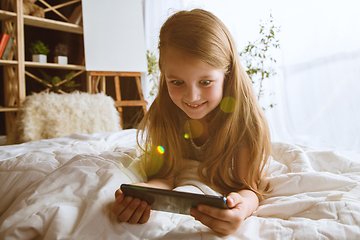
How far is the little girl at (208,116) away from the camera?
2.25 feet

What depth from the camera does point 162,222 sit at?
1.74ft

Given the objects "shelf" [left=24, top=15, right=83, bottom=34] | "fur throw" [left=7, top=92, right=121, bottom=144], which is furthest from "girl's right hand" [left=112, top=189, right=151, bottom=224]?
"shelf" [left=24, top=15, right=83, bottom=34]

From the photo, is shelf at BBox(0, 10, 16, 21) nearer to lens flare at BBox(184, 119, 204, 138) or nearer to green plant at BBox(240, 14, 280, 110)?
green plant at BBox(240, 14, 280, 110)

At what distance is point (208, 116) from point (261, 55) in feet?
5.32

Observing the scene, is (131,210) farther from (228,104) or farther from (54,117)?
(54,117)

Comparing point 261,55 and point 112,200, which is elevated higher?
point 261,55

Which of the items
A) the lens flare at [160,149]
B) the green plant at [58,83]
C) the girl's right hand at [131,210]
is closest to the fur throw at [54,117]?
the green plant at [58,83]

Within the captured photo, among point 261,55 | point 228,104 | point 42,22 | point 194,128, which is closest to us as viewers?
point 228,104

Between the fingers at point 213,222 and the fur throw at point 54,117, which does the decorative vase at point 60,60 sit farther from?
the fingers at point 213,222

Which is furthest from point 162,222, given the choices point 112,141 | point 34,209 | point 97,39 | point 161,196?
point 97,39

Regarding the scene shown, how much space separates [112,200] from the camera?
56 cm

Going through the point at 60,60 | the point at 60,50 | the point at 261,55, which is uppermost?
the point at 60,50

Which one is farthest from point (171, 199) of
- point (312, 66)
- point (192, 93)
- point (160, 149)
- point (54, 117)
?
point (312, 66)

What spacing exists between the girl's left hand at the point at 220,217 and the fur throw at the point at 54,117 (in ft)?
5.59
